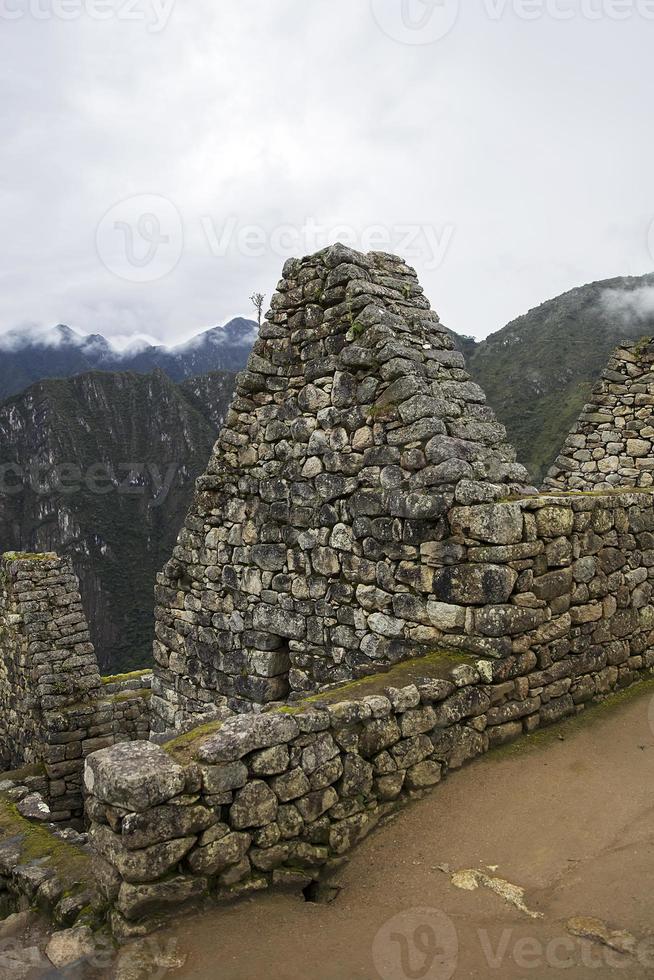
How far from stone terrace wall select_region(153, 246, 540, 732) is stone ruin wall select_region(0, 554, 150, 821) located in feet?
8.26

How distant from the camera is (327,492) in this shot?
6.29 metres

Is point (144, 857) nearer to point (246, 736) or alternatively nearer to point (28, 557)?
point (246, 736)

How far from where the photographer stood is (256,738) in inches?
150

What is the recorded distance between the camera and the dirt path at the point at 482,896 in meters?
3.17

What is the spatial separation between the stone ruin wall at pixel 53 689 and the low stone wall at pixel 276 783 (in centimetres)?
634

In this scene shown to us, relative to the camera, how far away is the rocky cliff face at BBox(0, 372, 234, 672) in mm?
72500

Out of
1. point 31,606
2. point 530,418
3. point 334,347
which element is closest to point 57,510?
point 530,418

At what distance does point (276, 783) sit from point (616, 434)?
8.64 metres

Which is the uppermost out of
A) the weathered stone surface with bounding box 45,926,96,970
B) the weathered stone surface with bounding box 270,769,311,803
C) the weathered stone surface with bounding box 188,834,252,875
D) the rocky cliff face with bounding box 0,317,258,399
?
the rocky cliff face with bounding box 0,317,258,399

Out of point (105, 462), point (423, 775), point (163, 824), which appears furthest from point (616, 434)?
point (105, 462)

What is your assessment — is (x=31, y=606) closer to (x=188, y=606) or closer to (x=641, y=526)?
(x=188, y=606)

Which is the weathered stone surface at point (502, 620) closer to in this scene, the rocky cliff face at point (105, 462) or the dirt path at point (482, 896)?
the dirt path at point (482, 896)

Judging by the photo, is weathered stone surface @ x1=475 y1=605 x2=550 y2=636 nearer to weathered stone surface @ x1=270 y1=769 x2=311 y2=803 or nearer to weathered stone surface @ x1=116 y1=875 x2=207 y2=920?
weathered stone surface @ x1=270 y1=769 x2=311 y2=803

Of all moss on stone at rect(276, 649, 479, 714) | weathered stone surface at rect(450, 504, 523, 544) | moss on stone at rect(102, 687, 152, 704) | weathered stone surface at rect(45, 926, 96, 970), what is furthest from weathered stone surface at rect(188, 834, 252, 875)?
moss on stone at rect(102, 687, 152, 704)
